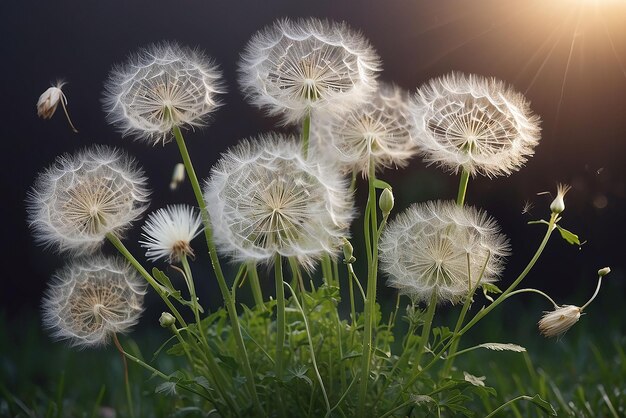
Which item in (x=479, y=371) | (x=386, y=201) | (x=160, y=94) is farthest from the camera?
(x=479, y=371)

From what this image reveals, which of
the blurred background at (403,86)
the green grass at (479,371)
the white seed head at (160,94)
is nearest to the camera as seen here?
the white seed head at (160,94)

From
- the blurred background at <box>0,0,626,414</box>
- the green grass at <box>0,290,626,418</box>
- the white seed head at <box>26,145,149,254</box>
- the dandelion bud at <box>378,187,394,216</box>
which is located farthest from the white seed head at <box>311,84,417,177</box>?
the blurred background at <box>0,0,626,414</box>

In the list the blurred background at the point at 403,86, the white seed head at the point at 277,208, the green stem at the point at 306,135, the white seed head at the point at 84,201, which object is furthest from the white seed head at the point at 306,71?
the blurred background at the point at 403,86

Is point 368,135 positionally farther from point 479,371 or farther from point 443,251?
point 479,371

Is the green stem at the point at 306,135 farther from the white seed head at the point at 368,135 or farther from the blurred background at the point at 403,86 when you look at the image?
the blurred background at the point at 403,86

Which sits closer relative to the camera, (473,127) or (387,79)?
(473,127)

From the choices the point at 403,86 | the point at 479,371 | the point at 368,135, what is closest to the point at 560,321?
the point at 368,135
